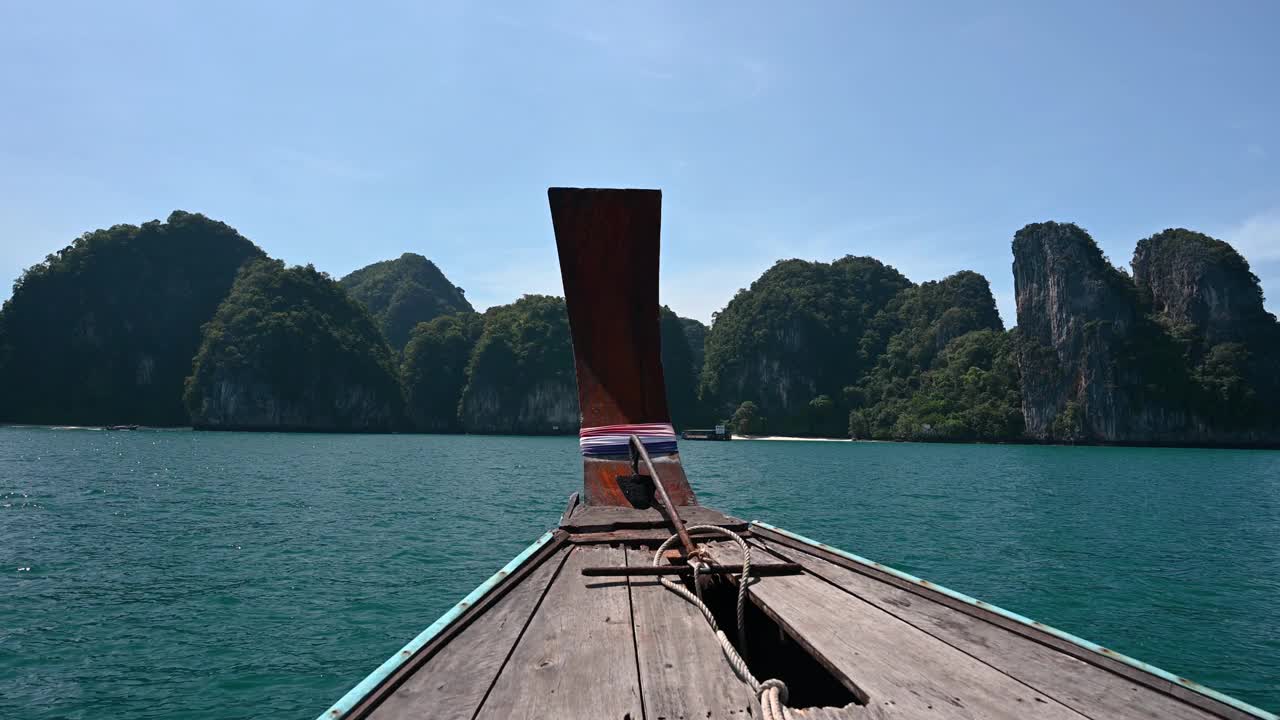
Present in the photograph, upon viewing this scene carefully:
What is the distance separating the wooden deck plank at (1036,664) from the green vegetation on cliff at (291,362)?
12456 centimetres

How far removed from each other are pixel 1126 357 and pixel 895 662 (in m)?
113

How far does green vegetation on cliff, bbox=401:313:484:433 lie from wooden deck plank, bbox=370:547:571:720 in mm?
136572

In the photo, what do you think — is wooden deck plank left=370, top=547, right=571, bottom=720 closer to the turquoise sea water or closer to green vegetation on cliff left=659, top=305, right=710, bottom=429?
the turquoise sea water

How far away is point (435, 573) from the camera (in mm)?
11531

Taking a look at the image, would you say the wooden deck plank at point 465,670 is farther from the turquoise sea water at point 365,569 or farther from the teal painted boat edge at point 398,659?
the turquoise sea water at point 365,569

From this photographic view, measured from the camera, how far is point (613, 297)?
25.6 feet

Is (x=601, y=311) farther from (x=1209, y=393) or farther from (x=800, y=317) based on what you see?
(x=800, y=317)

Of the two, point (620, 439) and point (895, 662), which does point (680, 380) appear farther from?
point (895, 662)

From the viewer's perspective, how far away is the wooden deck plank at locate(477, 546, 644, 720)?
2299 millimetres

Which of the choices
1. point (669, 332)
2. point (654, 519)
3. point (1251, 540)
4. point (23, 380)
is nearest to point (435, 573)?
point (654, 519)

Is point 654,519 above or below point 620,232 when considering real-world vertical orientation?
below

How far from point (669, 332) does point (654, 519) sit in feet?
442

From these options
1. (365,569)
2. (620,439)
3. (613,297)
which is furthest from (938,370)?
(620,439)

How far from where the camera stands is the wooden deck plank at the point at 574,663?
2.30 metres
